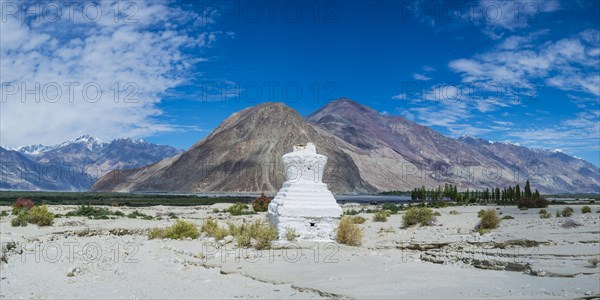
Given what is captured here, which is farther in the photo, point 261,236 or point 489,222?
point 489,222

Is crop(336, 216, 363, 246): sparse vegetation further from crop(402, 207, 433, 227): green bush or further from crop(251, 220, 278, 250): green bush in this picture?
crop(402, 207, 433, 227): green bush

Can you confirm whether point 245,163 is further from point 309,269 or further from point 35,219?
point 309,269

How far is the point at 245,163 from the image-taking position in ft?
396

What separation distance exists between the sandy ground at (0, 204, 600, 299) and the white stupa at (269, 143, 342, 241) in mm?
548

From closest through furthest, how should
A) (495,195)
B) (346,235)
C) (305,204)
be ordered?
(305,204) → (346,235) → (495,195)

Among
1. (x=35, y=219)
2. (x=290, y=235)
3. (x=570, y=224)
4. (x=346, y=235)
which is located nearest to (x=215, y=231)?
(x=290, y=235)

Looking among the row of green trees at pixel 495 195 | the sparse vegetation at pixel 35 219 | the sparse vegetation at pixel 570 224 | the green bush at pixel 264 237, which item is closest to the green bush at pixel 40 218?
the sparse vegetation at pixel 35 219

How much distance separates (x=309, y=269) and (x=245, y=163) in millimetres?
110989

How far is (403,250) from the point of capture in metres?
14.6

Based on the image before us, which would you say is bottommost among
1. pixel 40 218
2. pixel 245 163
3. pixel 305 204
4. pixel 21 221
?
pixel 21 221

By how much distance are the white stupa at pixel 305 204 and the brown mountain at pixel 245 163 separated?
9709 centimetres

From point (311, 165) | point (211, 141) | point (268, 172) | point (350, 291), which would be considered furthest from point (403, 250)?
point (211, 141)

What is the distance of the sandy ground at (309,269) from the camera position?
28.2ft

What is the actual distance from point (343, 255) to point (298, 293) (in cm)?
414
